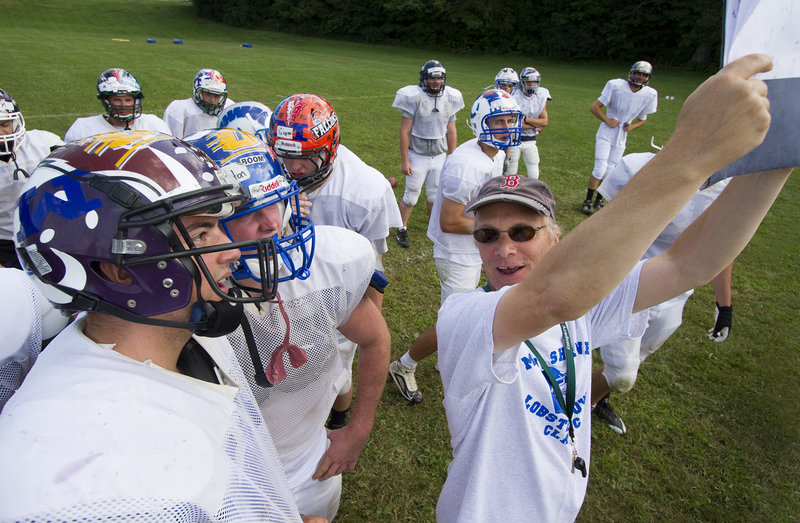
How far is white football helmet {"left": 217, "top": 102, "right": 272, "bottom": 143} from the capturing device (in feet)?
12.5

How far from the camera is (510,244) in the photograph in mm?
2070

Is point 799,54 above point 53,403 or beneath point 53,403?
above

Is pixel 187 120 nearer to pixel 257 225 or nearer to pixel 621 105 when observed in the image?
pixel 257 225

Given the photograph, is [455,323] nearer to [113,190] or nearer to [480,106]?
[113,190]

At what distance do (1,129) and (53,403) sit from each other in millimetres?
4697

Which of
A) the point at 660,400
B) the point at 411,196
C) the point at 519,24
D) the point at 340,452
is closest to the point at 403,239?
the point at 411,196

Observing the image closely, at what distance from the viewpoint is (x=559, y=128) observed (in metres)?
15.9

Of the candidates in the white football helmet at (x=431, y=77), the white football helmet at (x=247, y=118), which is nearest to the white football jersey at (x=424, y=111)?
the white football helmet at (x=431, y=77)

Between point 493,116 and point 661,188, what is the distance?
145 inches

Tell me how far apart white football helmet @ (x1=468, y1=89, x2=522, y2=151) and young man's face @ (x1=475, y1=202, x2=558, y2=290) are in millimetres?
2491

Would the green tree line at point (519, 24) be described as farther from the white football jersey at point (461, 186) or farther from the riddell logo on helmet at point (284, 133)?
the riddell logo on helmet at point (284, 133)

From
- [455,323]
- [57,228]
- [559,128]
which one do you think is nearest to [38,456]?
[57,228]

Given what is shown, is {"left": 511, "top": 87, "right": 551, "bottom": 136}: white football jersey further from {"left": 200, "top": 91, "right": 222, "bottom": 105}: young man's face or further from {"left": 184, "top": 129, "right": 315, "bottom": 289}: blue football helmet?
{"left": 184, "top": 129, "right": 315, "bottom": 289}: blue football helmet

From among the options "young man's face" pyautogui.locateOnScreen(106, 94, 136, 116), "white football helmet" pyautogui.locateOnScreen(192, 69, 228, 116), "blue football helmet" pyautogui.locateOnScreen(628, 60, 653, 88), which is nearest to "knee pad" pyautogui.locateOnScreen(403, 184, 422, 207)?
"white football helmet" pyautogui.locateOnScreen(192, 69, 228, 116)
